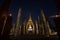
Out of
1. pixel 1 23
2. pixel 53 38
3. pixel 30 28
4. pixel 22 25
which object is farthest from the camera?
pixel 30 28

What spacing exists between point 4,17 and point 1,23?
0.81m

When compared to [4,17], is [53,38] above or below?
below

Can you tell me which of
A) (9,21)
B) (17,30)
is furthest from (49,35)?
(9,21)

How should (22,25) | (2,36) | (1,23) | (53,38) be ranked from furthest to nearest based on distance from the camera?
1. (22,25)
2. (53,38)
3. (1,23)
4. (2,36)

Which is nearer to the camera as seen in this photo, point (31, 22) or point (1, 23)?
point (1, 23)

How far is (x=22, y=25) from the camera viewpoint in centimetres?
1786

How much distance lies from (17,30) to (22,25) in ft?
8.19

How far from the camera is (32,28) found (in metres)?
19.4

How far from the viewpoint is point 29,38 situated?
15383 millimetres

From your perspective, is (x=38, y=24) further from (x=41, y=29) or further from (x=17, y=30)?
(x=17, y=30)

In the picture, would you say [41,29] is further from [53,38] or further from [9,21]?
[9,21]

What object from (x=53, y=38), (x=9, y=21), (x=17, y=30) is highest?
Result: (x=9, y=21)

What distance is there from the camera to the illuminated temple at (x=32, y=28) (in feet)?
51.1

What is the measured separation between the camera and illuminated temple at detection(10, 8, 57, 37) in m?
15.6
